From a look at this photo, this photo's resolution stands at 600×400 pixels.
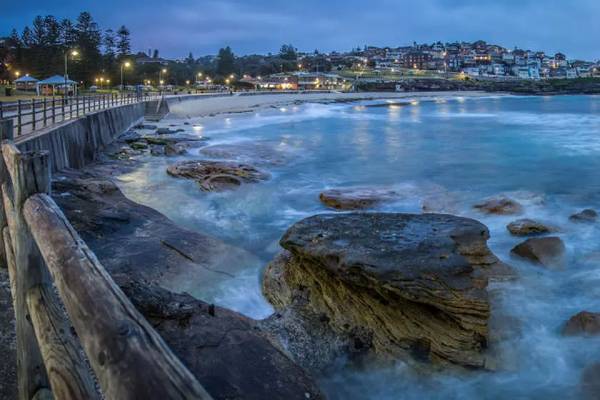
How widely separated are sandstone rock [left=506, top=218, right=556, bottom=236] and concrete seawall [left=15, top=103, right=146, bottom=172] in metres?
10.2

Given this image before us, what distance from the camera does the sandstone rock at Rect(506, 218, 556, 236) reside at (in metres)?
11.6

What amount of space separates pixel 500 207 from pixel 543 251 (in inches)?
160

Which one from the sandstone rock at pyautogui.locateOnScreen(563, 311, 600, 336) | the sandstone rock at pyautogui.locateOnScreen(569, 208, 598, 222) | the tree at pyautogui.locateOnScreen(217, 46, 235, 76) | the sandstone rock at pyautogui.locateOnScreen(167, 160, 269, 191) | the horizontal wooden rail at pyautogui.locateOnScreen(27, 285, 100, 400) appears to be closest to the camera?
the horizontal wooden rail at pyautogui.locateOnScreen(27, 285, 100, 400)

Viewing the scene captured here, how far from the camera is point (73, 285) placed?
1977mm

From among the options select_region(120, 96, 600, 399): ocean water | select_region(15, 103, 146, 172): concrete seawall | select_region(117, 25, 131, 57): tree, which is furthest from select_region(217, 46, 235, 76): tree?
select_region(15, 103, 146, 172): concrete seawall

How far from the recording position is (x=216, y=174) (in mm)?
17500

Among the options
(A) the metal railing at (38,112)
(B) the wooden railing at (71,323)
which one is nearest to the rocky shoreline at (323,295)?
(B) the wooden railing at (71,323)

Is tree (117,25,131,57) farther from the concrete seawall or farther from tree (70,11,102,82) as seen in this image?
the concrete seawall

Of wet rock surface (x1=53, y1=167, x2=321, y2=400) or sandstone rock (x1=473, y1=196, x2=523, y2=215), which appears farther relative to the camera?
sandstone rock (x1=473, y1=196, x2=523, y2=215)

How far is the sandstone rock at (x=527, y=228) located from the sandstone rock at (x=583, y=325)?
13.3ft

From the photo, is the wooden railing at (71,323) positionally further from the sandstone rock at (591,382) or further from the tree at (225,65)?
the tree at (225,65)

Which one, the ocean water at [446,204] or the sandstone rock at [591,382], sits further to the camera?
the ocean water at [446,204]

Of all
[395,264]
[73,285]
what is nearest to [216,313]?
[395,264]

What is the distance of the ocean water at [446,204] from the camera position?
21.2 ft
